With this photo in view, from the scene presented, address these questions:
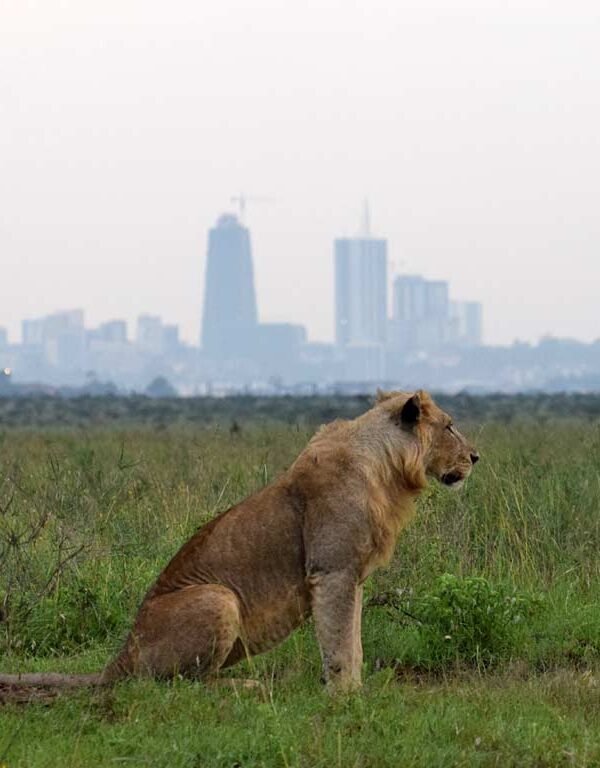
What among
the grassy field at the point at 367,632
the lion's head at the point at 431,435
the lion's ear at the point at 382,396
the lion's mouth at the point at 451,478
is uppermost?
the lion's ear at the point at 382,396

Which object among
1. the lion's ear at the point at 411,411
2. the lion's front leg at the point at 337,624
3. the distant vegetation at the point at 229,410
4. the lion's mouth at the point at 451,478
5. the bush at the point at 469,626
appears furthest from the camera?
the distant vegetation at the point at 229,410

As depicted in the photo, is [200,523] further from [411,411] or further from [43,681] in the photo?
[43,681]

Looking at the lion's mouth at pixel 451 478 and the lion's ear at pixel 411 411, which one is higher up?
Result: the lion's ear at pixel 411 411

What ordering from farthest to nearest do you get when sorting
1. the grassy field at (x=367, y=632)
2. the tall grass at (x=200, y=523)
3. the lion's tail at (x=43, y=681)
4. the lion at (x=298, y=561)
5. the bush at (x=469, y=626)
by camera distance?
1. the tall grass at (x=200, y=523)
2. the bush at (x=469, y=626)
3. the lion at (x=298, y=561)
4. the lion's tail at (x=43, y=681)
5. the grassy field at (x=367, y=632)

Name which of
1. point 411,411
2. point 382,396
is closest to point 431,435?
point 411,411

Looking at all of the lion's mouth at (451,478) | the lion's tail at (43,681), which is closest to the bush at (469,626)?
the lion's mouth at (451,478)

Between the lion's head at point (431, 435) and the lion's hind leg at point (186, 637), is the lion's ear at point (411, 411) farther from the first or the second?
the lion's hind leg at point (186, 637)

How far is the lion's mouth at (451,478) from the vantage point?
859 cm

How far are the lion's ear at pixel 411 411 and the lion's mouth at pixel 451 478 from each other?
421mm

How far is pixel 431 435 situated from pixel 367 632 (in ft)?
5.18

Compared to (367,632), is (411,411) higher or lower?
higher

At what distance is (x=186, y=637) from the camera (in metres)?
7.73

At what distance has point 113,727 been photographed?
7.01m

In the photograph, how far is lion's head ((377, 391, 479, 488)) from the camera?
8336mm
